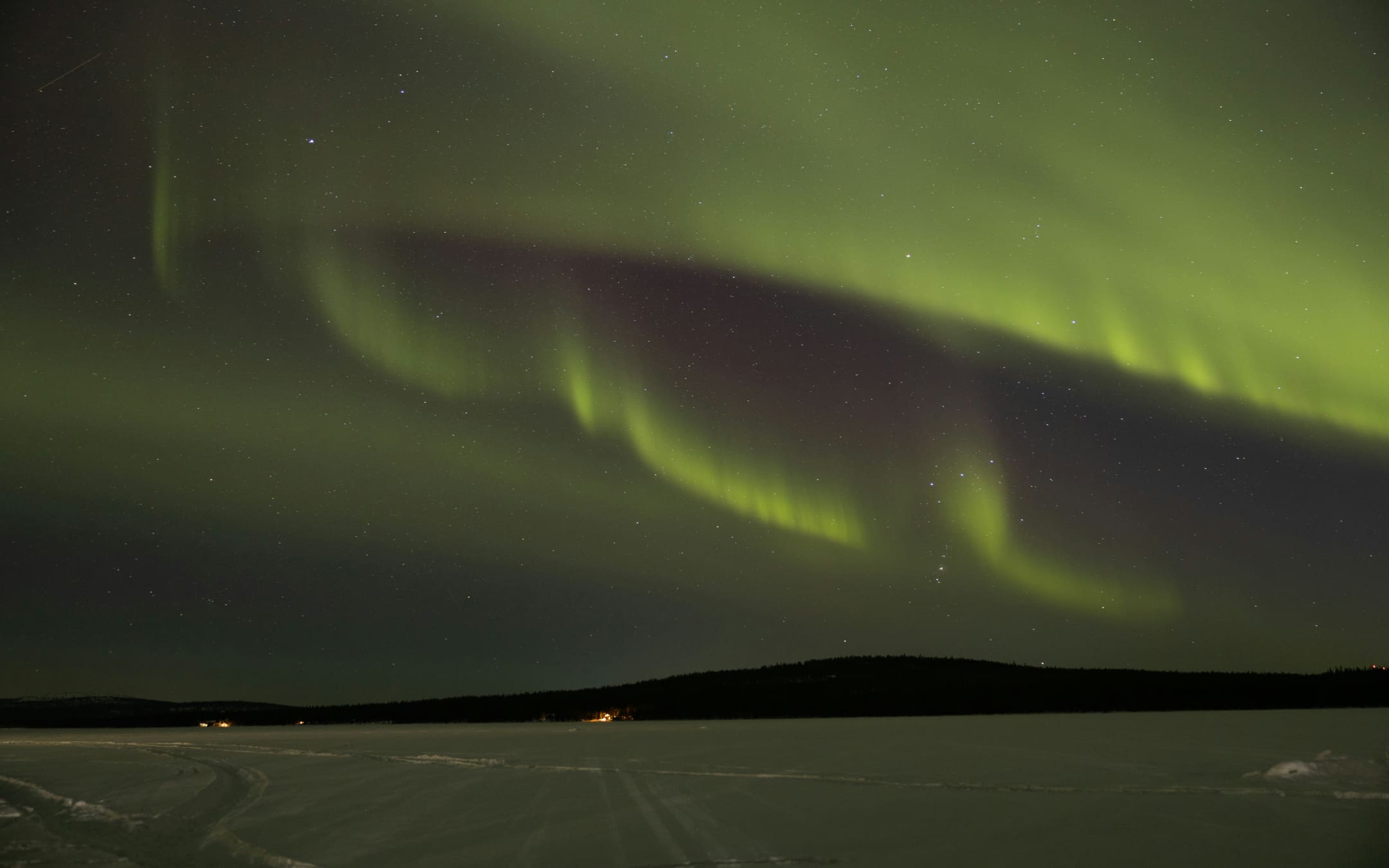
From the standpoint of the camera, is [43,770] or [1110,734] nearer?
[43,770]

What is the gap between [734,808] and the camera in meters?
14.3

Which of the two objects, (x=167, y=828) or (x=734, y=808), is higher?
(x=734, y=808)

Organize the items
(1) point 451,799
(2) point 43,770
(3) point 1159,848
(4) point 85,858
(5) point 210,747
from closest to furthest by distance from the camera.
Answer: (3) point 1159,848 < (4) point 85,858 < (1) point 451,799 < (2) point 43,770 < (5) point 210,747

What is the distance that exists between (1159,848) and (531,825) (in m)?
7.72

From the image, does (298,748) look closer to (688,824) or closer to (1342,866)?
(688,824)

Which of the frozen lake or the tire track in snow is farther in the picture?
the tire track in snow

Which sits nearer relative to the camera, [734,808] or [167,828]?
[167,828]

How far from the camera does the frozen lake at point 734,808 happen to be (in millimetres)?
10359

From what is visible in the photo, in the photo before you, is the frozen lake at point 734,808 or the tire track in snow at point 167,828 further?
the tire track in snow at point 167,828

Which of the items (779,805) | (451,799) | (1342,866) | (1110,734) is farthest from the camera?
(1110,734)

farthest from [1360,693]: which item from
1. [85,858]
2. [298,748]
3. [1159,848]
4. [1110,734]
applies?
[85,858]

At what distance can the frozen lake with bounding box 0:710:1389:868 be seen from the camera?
10359mm

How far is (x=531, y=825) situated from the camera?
12859 millimetres

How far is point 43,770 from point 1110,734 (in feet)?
115
